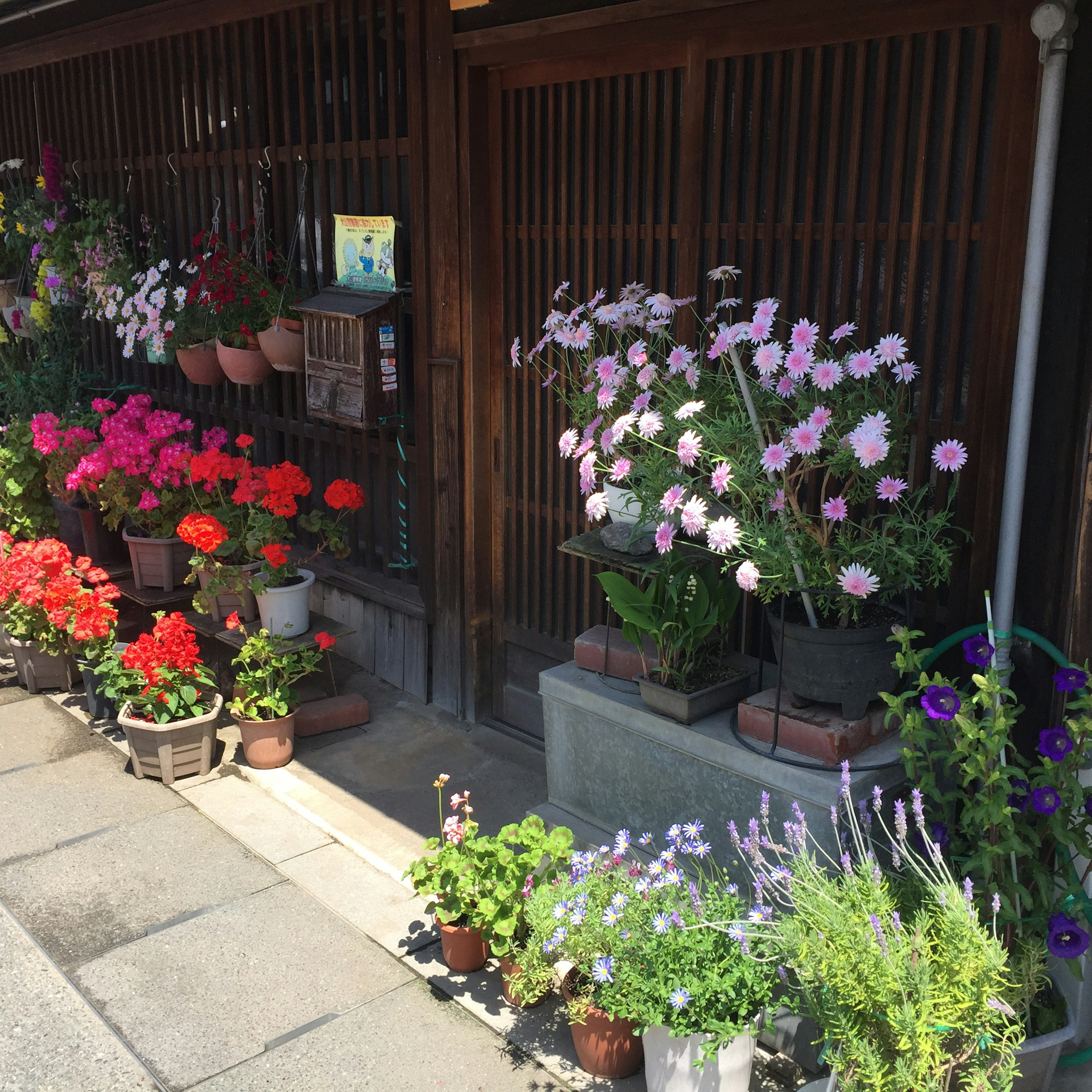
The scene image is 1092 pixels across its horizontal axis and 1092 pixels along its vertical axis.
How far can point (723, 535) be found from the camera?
3131 millimetres

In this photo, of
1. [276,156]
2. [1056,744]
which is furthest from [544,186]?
[1056,744]

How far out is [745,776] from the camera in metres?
3.63

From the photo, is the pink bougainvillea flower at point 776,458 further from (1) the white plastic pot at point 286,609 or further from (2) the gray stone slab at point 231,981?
(1) the white plastic pot at point 286,609

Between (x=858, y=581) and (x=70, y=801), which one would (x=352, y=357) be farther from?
(x=858, y=581)

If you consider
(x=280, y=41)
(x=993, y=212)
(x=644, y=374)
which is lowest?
(x=644, y=374)

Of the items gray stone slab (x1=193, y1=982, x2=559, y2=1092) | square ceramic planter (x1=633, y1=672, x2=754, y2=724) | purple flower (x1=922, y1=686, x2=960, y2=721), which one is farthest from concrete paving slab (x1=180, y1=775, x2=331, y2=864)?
purple flower (x1=922, y1=686, x2=960, y2=721)

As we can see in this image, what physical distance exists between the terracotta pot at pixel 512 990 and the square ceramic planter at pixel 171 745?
207 centimetres

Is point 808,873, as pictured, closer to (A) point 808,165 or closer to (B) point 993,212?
(B) point 993,212

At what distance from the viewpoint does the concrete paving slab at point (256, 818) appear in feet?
15.4

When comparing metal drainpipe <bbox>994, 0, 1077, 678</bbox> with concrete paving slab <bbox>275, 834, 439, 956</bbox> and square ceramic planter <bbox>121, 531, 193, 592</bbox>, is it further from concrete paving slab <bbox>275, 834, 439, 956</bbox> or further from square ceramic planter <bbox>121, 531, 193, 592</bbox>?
square ceramic planter <bbox>121, 531, 193, 592</bbox>

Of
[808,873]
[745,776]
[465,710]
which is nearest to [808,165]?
[745,776]

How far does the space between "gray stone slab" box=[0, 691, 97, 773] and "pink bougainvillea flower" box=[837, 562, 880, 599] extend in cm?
402

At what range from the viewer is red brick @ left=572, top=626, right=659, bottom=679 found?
4.22 meters

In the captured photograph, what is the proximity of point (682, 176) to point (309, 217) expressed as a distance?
106 inches
